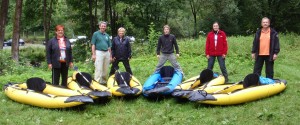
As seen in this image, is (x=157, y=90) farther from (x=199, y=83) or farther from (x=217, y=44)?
(x=217, y=44)

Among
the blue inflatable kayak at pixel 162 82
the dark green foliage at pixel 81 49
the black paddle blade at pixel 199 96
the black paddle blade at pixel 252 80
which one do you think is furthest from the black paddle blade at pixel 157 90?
the dark green foliage at pixel 81 49

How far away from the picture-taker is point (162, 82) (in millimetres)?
8859

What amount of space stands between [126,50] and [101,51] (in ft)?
2.48

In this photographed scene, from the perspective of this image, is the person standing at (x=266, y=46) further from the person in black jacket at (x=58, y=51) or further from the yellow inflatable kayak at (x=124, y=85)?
the person in black jacket at (x=58, y=51)

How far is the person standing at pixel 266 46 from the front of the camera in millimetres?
7973

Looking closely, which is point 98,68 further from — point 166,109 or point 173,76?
point 166,109

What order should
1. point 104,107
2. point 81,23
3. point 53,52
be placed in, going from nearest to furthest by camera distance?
point 104,107, point 53,52, point 81,23

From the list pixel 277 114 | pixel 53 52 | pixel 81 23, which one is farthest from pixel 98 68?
pixel 81 23

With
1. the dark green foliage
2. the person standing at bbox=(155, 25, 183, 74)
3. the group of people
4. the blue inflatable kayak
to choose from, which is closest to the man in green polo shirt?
the group of people

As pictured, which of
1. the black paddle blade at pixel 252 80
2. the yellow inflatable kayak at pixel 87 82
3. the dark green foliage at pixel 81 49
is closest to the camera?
the black paddle blade at pixel 252 80

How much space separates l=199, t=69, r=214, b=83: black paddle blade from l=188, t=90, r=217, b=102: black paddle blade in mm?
1418

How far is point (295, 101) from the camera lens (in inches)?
273

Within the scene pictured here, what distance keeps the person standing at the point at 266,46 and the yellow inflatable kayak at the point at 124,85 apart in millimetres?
2985

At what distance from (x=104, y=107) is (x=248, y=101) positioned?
10.1 ft
